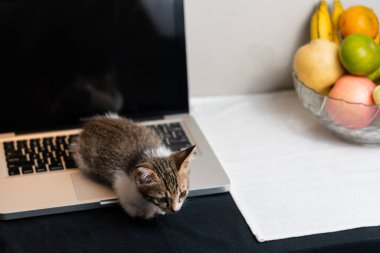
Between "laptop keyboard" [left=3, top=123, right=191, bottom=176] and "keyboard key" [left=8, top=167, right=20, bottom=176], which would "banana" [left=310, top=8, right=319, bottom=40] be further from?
"keyboard key" [left=8, top=167, right=20, bottom=176]

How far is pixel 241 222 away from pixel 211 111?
411 millimetres

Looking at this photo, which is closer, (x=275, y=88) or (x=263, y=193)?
(x=263, y=193)

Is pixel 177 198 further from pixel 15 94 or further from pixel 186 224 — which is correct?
pixel 15 94

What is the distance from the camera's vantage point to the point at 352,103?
1035 mm

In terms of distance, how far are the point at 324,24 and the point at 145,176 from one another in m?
0.57

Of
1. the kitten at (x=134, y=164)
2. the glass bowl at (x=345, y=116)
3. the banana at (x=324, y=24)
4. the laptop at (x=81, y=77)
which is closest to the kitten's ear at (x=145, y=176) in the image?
the kitten at (x=134, y=164)

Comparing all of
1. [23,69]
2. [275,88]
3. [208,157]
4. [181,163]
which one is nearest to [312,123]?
[275,88]

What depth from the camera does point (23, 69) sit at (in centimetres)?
109

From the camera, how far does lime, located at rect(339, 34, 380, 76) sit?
1053mm

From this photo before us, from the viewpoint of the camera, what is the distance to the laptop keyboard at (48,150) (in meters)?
1.01

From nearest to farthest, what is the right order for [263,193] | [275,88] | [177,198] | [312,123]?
[177,198] < [263,193] < [312,123] < [275,88]

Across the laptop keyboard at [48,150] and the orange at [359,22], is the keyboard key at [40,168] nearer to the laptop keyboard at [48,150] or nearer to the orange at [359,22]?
the laptop keyboard at [48,150]

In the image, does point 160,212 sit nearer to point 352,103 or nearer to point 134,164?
point 134,164

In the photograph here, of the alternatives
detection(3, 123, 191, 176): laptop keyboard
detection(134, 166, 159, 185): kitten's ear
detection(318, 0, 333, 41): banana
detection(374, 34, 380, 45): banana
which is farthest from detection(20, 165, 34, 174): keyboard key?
detection(374, 34, 380, 45): banana
